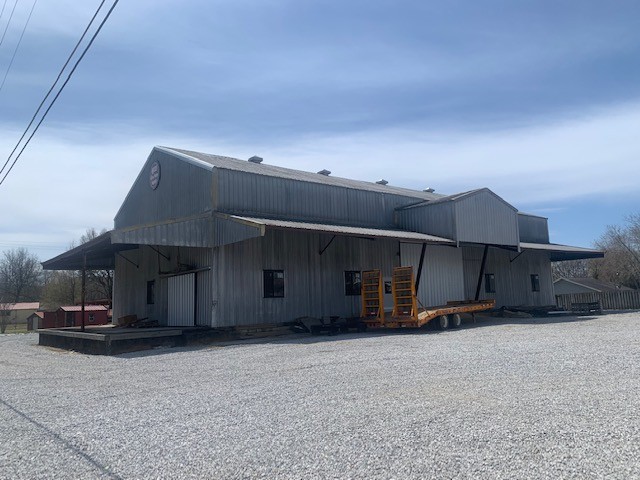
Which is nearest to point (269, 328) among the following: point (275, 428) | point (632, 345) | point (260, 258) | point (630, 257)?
point (260, 258)

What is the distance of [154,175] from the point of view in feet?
80.0

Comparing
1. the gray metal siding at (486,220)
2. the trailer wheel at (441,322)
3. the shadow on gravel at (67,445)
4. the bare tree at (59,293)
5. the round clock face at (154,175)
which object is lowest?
the shadow on gravel at (67,445)

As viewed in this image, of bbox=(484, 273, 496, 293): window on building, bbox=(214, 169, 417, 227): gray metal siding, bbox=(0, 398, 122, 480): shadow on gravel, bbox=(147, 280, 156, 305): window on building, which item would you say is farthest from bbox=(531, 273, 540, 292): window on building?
bbox=(0, 398, 122, 480): shadow on gravel

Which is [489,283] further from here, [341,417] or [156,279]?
[341,417]

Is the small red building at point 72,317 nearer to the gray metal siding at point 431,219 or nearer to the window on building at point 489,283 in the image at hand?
the gray metal siding at point 431,219

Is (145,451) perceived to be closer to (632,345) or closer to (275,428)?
(275,428)

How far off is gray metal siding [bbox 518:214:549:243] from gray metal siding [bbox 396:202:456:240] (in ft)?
34.0

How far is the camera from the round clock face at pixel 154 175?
24047mm

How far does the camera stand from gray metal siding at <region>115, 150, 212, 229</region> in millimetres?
20766

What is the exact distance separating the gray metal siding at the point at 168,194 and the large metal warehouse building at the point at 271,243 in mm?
71

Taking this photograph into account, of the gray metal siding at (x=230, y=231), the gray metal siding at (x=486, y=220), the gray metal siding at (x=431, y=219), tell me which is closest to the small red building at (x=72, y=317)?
the gray metal siding at (x=230, y=231)

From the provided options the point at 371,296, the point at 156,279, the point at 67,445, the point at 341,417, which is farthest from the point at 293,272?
the point at 67,445

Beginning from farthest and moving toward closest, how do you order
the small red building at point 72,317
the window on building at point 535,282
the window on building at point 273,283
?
the small red building at point 72,317, the window on building at point 535,282, the window on building at point 273,283

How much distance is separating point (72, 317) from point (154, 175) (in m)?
16.1
